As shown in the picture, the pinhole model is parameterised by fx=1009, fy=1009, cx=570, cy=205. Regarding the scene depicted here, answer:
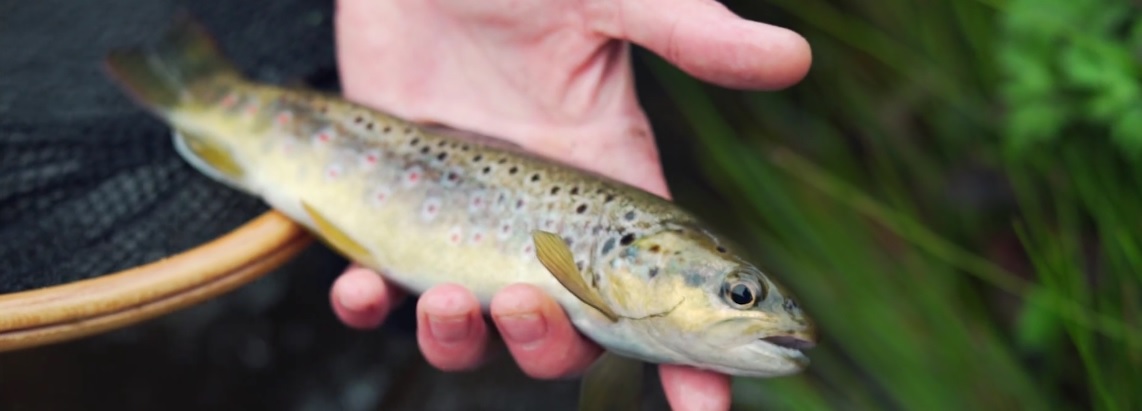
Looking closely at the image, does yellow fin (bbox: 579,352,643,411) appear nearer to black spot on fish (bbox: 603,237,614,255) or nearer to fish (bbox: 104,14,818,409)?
fish (bbox: 104,14,818,409)

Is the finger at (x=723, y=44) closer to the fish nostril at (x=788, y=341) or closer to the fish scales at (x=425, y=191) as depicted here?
the fish scales at (x=425, y=191)

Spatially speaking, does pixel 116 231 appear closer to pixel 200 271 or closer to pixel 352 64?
pixel 200 271

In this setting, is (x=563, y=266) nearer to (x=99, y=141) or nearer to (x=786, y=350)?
(x=786, y=350)

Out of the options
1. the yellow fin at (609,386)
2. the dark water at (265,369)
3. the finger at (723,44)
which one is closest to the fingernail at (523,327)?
the yellow fin at (609,386)

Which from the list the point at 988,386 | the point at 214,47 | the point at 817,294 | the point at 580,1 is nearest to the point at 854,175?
the point at 817,294

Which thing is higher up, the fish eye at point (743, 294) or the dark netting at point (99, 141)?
the fish eye at point (743, 294)

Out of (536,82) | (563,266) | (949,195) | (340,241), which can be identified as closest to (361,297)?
(340,241)

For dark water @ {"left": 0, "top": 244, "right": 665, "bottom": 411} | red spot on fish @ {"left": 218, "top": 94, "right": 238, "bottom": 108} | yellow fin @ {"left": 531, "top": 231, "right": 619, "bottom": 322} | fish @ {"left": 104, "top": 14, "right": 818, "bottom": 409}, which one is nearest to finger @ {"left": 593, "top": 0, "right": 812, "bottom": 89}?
fish @ {"left": 104, "top": 14, "right": 818, "bottom": 409}
